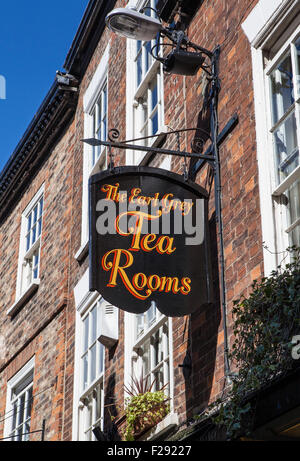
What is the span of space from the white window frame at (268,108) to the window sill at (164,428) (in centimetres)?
185

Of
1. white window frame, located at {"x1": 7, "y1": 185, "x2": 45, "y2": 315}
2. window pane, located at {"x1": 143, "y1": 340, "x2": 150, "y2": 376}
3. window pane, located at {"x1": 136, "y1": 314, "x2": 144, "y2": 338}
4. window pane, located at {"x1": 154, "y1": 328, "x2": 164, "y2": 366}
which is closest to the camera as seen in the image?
window pane, located at {"x1": 154, "y1": 328, "x2": 164, "y2": 366}

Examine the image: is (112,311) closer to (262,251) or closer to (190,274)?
(190,274)

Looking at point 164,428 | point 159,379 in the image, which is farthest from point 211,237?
point 164,428

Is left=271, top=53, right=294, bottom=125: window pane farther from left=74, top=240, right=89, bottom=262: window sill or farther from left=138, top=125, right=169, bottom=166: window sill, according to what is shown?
left=74, top=240, right=89, bottom=262: window sill

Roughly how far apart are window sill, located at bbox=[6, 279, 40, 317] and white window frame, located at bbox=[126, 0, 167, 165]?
3.45 metres

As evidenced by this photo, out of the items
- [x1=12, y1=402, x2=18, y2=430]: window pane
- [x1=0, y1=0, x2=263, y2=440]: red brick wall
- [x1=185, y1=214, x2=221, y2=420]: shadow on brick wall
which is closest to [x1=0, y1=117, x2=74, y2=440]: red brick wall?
[x1=0, y1=0, x2=263, y2=440]: red brick wall

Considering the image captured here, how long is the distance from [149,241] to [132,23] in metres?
2.37

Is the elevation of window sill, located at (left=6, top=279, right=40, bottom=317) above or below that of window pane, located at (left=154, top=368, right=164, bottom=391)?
above

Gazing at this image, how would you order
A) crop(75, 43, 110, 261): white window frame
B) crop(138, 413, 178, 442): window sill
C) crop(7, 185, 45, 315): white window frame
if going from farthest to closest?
1. crop(7, 185, 45, 315): white window frame
2. crop(75, 43, 110, 261): white window frame
3. crop(138, 413, 178, 442): window sill

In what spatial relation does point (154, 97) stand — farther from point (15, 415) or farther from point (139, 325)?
point (15, 415)

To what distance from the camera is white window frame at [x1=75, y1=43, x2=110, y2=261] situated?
11.5 metres

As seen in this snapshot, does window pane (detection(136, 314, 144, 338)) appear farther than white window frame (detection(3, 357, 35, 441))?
No
